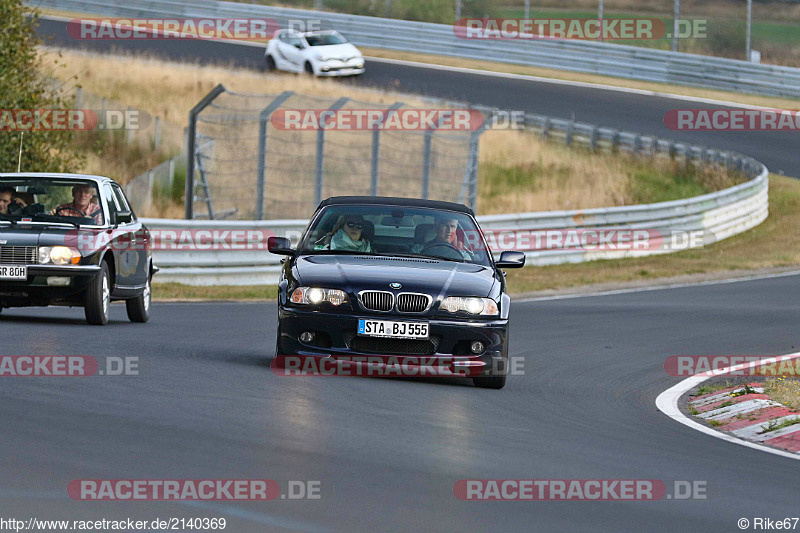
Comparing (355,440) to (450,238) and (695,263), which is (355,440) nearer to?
(450,238)

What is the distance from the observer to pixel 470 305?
10.0m

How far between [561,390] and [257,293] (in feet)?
32.2

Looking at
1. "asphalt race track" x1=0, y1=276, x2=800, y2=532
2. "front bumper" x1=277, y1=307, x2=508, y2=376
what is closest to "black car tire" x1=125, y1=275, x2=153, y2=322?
"asphalt race track" x1=0, y1=276, x2=800, y2=532

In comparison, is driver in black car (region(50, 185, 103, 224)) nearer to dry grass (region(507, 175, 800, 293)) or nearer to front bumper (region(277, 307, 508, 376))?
front bumper (region(277, 307, 508, 376))

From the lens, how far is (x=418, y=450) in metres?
7.43

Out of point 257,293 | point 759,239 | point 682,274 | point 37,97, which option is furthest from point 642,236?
point 37,97

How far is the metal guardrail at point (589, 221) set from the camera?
2038 cm

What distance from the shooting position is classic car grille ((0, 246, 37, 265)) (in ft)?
42.4

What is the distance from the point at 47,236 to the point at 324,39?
94.4 feet

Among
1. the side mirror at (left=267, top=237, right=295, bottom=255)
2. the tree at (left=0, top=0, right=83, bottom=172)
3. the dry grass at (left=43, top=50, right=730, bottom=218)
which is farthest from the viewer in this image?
the dry grass at (left=43, top=50, right=730, bottom=218)

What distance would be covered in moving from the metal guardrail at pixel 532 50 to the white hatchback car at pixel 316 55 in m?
4.26

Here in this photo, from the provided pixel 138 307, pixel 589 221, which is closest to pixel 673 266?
pixel 589 221

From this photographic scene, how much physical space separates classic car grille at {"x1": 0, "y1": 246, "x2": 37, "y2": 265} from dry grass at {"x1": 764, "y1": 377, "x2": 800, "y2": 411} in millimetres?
6821

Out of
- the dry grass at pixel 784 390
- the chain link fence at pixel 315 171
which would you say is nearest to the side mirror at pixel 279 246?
the dry grass at pixel 784 390
